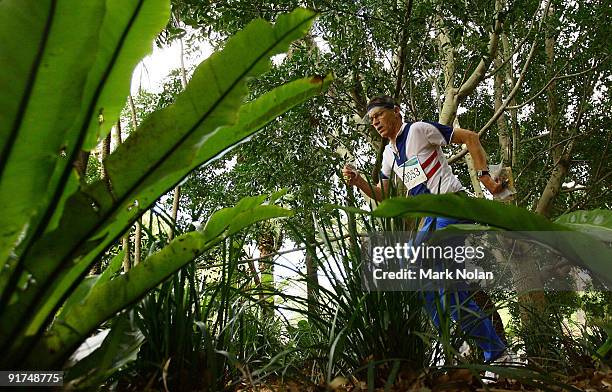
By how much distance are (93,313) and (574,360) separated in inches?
60.7

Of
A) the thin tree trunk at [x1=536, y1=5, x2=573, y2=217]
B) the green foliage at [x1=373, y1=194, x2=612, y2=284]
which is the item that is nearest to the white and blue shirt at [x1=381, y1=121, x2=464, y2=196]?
the green foliage at [x1=373, y1=194, x2=612, y2=284]

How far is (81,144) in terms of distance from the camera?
0.93 m

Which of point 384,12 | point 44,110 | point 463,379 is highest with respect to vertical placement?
point 384,12

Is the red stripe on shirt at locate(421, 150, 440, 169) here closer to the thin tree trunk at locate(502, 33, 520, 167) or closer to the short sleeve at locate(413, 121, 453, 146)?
the short sleeve at locate(413, 121, 453, 146)

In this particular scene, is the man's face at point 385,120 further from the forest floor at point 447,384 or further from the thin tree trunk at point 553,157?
the thin tree trunk at point 553,157

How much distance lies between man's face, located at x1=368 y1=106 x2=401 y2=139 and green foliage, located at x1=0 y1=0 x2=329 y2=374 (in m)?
1.61

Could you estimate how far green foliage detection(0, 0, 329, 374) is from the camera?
0.81 metres

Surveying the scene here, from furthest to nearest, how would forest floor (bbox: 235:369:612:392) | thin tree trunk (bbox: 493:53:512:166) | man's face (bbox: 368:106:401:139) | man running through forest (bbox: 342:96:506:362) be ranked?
thin tree trunk (bbox: 493:53:512:166) < man's face (bbox: 368:106:401:139) < man running through forest (bbox: 342:96:506:362) < forest floor (bbox: 235:369:612:392)

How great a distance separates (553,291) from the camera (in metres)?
6.72

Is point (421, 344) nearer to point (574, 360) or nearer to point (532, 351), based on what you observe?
point (574, 360)

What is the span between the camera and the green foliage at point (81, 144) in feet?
2.66

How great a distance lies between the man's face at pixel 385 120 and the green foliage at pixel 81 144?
63.5 inches

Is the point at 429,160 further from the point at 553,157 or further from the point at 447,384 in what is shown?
the point at 553,157

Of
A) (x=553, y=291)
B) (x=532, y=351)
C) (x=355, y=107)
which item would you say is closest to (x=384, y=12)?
(x=355, y=107)
